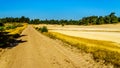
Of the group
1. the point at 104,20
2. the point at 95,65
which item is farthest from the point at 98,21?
the point at 95,65

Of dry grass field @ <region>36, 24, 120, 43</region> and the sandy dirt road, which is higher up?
the sandy dirt road

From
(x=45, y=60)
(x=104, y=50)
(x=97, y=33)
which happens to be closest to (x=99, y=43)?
(x=104, y=50)

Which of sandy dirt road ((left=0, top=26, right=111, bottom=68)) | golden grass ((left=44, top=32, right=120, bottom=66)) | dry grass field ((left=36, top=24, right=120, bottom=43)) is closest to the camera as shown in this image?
sandy dirt road ((left=0, top=26, right=111, bottom=68))

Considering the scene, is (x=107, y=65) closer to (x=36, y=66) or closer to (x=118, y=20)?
(x=36, y=66)

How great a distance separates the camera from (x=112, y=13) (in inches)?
7269

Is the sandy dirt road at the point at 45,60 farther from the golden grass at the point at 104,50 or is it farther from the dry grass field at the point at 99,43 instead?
the dry grass field at the point at 99,43

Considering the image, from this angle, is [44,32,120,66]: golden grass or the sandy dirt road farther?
[44,32,120,66]: golden grass

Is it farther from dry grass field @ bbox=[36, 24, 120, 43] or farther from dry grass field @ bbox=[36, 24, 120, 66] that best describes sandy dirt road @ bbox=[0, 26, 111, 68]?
dry grass field @ bbox=[36, 24, 120, 43]

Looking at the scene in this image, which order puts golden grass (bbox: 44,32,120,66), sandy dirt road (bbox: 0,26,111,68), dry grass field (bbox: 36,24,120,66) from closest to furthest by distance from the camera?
sandy dirt road (bbox: 0,26,111,68), golden grass (bbox: 44,32,120,66), dry grass field (bbox: 36,24,120,66)

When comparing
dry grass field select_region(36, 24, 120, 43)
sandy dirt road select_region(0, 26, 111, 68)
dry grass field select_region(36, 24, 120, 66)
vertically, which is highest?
sandy dirt road select_region(0, 26, 111, 68)

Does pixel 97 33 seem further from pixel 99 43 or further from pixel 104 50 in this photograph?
pixel 104 50

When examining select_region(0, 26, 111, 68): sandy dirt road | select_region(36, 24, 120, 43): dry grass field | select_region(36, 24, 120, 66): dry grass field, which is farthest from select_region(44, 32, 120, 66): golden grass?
select_region(36, 24, 120, 43): dry grass field

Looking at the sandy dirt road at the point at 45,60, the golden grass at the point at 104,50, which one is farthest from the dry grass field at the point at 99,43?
the sandy dirt road at the point at 45,60

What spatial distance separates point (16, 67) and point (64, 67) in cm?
285
